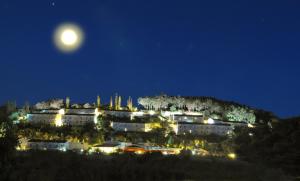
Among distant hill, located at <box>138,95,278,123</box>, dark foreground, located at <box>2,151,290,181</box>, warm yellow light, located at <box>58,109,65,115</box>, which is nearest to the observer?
dark foreground, located at <box>2,151,290,181</box>

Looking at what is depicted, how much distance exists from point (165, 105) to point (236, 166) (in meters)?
50.8

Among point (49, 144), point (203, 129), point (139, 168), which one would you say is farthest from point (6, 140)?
point (203, 129)

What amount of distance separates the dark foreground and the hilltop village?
10.9m

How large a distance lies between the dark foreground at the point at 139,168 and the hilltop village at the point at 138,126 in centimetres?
1086

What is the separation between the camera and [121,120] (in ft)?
218

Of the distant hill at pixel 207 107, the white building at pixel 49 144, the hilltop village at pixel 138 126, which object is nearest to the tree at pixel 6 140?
the hilltop village at pixel 138 126

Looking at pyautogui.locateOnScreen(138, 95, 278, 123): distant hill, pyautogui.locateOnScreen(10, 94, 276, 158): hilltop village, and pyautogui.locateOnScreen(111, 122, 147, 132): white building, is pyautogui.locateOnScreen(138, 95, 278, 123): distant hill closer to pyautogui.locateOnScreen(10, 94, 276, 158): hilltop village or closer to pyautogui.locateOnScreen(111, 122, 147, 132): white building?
pyautogui.locateOnScreen(10, 94, 276, 158): hilltop village

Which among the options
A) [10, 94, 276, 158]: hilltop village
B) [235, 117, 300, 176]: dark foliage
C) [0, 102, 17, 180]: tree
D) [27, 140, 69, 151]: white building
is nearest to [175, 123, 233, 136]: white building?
[10, 94, 276, 158]: hilltop village

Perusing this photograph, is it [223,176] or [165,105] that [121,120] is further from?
[223,176]

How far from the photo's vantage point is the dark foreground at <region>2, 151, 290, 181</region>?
29.1m

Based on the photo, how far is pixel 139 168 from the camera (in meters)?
32.3

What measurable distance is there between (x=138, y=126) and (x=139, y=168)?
110ft

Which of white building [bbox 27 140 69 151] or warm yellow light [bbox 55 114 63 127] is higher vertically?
warm yellow light [bbox 55 114 63 127]

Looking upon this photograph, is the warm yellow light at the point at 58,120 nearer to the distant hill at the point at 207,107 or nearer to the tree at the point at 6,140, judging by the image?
the distant hill at the point at 207,107
